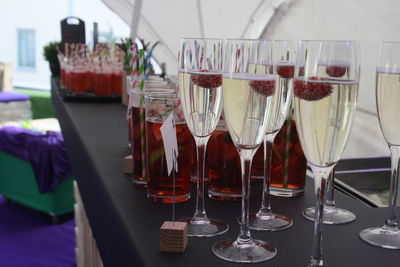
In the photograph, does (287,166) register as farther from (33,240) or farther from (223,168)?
(33,240)

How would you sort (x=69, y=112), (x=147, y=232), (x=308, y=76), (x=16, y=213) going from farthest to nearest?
(x=16, y=213) < (x=69, y=112) < (x=147, y=232) < (x=308, y=76)

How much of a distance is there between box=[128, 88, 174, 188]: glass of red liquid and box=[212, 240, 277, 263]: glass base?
1.07 feet

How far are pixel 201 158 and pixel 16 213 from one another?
362 cm

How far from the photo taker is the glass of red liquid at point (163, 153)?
96 centimetres

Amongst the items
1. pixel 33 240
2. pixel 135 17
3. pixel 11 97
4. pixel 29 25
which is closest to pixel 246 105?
pixel 33 240

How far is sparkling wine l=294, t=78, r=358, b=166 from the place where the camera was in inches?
23.9

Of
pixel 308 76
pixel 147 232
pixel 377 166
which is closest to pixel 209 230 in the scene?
pixel 147 232

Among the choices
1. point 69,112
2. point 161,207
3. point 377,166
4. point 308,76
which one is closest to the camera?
point 308,76

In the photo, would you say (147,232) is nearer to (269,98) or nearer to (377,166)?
(269,98)

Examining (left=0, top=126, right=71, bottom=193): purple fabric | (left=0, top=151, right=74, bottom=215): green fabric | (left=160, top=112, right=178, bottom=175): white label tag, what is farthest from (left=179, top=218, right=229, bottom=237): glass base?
(left=0, top=151, right=74, bottom=215): green fabric

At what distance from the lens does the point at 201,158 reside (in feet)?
2.82

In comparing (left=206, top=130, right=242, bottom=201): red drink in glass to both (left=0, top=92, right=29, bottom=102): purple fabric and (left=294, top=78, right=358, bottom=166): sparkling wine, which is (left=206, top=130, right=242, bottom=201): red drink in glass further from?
(left=0, top=92, right=29, bottom=102): purple fabric

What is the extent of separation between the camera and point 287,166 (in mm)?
1025

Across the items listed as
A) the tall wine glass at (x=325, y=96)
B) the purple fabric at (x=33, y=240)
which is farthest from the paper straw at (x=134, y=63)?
the purple fabric at (x=33, y=240)
